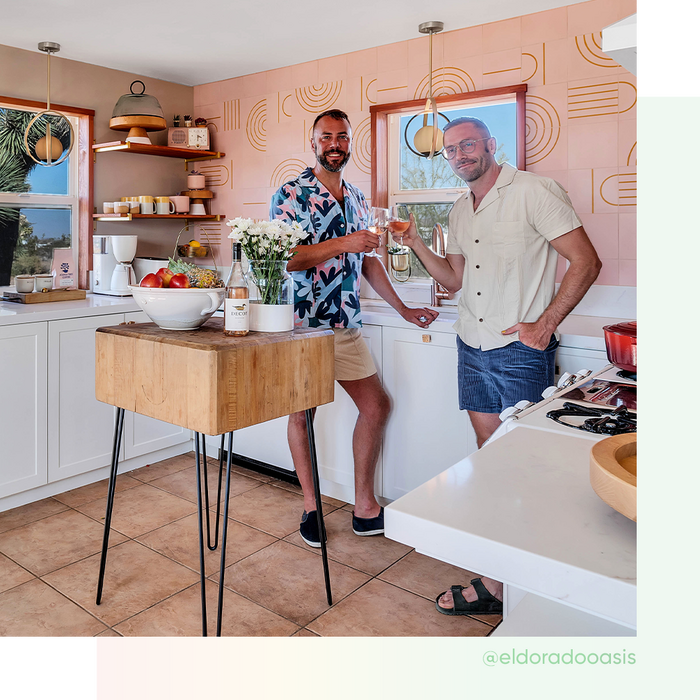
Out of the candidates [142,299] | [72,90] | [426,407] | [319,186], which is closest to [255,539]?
[426,407]

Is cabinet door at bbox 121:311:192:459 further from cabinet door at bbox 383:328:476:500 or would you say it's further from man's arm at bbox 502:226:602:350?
man's arm at bbox 502:226:602:350

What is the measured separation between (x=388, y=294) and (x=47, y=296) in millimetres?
1732

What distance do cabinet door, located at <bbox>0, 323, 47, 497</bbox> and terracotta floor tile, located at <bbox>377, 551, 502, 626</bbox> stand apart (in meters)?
1.66

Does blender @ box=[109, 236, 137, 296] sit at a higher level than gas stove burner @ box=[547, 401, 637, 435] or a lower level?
higher

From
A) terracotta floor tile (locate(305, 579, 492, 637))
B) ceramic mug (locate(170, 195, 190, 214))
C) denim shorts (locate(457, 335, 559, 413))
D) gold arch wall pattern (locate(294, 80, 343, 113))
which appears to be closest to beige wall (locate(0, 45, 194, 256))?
ceramic mug (locate(170, 195, 190, 214))

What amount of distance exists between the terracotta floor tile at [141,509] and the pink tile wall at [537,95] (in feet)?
6.36

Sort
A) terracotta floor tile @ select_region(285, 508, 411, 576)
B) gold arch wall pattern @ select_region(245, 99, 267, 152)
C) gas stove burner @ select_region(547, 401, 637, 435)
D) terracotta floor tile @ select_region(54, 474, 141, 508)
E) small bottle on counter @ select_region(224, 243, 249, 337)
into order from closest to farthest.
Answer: gas stove burner @ select_region(547, 401, 637, 435)
small bottle on counter @ select_region(224, 243, 249, 337)
terracotta floor tile @ select_region(285, 508, 411, 576)
terracotta floor tile @ select_region(54, 474, 141, 508)
gold arch wall pattern @ select_region(245, 99, 267, 152)

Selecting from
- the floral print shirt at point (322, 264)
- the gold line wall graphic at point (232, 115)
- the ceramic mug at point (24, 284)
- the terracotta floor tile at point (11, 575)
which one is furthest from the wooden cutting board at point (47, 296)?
the gold line wall graphic at point (232, 115)

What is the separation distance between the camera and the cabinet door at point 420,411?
254cm

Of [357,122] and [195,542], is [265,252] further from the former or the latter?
[357,122]

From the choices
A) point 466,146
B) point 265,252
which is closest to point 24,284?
point 265,252

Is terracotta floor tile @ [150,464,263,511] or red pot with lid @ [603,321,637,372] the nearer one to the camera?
red pot with lid @ [603,321,637,372]

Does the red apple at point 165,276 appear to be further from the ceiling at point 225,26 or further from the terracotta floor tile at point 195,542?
the ceiling at point 225,26

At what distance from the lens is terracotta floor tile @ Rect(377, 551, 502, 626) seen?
222 centimetres
